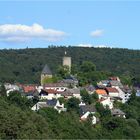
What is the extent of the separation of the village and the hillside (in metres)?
19.5

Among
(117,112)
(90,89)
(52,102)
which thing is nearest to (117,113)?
(117,112)

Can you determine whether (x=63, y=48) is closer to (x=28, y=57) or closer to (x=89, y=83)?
(x=28, y=57)

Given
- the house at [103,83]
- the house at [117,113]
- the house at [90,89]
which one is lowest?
the house at [117,113]

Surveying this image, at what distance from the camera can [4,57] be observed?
10456 centimetres

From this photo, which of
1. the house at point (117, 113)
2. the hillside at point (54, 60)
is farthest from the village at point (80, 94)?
the hillside at point (54, 60)

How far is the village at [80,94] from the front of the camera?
47.1 m

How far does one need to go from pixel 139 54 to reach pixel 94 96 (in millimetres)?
53618

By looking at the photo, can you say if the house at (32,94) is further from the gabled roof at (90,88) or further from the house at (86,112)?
the house at (86,112)

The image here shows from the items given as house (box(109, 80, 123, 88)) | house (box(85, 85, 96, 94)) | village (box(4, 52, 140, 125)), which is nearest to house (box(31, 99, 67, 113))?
village (box(4, 52, 140, 125))

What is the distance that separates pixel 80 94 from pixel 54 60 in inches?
2003

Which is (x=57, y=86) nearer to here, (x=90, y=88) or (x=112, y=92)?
(x=90, y=88)

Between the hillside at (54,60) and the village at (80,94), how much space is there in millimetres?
19459

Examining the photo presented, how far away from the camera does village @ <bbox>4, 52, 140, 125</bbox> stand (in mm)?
47125

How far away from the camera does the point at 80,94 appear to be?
51406 millimetres
